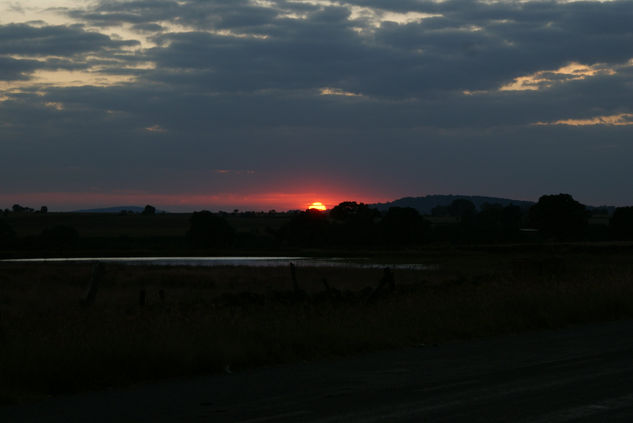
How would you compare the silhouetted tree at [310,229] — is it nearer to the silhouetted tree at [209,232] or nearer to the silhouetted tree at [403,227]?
the silhouetted tree at [209,232]

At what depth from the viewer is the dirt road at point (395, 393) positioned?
→ 8.80 meters

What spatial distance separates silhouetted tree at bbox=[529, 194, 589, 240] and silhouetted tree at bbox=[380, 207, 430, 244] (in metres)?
18.9

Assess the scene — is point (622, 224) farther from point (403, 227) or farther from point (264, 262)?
point (264, 262)

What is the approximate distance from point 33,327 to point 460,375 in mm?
8096

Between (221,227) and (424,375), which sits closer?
(424,375)

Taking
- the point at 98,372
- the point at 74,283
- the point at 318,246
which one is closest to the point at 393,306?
the point at 98,372

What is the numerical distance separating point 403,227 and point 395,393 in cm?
12046

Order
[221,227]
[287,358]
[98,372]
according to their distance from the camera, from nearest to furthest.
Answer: [98,372] → [287,358] → [221,227]

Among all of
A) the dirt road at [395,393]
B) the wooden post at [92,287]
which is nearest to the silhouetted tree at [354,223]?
the wooden post at [92,287]

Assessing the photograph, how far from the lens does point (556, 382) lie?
10.7 m

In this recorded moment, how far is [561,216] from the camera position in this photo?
12481 centimetres

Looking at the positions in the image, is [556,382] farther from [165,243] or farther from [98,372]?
[165,243]

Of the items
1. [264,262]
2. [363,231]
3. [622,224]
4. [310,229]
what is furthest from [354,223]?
[264,262]

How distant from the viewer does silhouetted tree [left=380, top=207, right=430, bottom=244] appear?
130 meters
